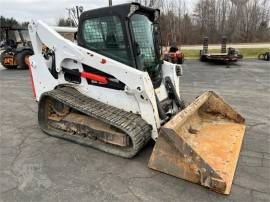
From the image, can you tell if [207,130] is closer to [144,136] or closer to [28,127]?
[144,136]

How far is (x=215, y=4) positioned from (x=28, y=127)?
138ft

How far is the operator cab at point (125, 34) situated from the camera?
158 inches

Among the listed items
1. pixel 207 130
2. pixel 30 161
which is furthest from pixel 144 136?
pixel 30 161

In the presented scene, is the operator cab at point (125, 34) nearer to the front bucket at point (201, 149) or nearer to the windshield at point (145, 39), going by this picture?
the windshield at point (145, 39)

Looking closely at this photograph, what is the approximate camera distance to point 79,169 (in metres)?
3.59

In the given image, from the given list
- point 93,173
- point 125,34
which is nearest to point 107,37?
point 125,34

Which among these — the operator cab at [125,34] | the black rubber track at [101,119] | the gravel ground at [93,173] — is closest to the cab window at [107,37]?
the operator cab at [125,34]

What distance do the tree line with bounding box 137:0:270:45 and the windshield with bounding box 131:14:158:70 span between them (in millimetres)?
31256

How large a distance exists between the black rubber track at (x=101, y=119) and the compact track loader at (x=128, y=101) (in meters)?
0.01

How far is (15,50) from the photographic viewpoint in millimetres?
14273

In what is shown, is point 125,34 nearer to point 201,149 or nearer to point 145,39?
point 145,39

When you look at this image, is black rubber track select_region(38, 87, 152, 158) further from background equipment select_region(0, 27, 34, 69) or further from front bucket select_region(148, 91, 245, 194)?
background equipment select_region(0, 27, 34, 69)

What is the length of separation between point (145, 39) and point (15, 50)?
11.8 m

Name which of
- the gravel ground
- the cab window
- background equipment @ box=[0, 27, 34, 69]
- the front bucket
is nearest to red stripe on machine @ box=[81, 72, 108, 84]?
the cab window
